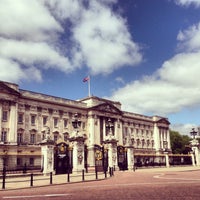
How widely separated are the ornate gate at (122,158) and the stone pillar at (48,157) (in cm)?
1126

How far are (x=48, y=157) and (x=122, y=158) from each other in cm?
1375

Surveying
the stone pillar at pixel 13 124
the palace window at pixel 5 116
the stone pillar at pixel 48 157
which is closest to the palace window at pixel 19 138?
the stone pillar at pixel 13 124

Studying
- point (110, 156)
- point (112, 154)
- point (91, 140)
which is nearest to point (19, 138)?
point (91, 140)

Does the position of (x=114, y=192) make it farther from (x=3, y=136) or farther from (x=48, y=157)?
(x=3, y=136)

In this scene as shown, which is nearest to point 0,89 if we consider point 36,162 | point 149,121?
point 36,162

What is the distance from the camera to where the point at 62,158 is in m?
28.5

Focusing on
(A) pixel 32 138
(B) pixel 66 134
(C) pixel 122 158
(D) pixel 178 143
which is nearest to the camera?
(C) pixel 122 158

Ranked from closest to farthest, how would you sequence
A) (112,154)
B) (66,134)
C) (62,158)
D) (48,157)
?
(48,157) < (62,158) < (112,154) < (66,134)

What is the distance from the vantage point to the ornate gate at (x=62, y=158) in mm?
28297

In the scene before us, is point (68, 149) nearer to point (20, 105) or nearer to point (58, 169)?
point (58, 169)

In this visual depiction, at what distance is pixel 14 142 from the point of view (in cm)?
4944

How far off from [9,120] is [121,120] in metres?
34.1

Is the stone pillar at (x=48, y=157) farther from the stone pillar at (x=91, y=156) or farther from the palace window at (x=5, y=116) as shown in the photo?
the stone pillar at (x=91, y=156)

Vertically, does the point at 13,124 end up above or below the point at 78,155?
above
